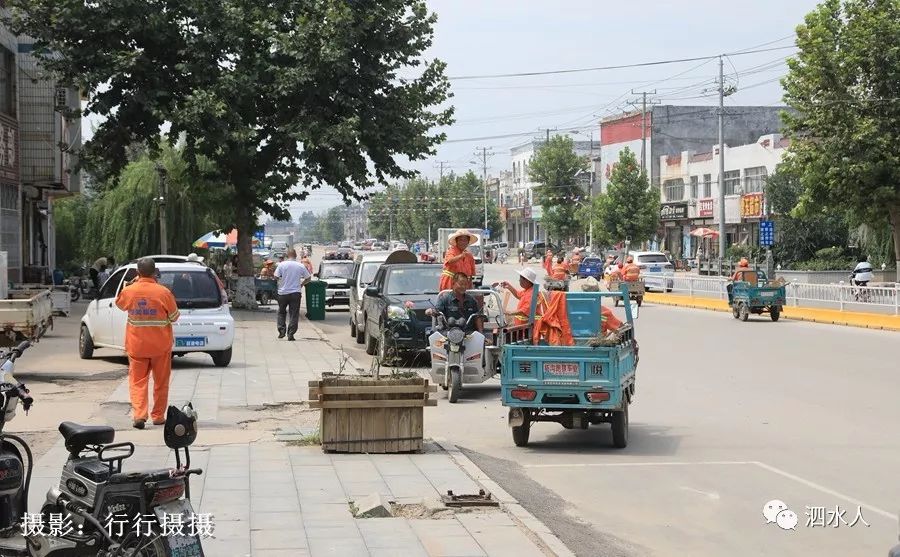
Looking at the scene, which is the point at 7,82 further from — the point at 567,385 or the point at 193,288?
the point at 567,385

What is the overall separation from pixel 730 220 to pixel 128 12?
51.5 m

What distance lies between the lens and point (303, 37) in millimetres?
32969

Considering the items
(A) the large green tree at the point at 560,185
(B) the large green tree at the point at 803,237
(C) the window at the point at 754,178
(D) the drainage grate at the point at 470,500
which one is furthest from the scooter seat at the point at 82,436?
(A) the large green tree at the point at 560,185

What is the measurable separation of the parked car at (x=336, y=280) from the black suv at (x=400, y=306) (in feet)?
48.3

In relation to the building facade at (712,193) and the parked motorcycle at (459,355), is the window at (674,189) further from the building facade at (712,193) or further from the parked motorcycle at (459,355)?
the parked motorcycle at (459,355)

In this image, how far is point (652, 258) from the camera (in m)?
59.1

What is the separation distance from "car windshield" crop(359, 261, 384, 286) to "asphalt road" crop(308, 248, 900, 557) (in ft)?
31.9

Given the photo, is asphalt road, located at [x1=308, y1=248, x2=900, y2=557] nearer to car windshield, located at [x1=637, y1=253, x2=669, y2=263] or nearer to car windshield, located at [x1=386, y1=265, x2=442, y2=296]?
car windshield, located at [x1=386, y1=265, x2=442, y2=296]

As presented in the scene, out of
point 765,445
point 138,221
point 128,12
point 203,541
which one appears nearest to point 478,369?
point 765,445

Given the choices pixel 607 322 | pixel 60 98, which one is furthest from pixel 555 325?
pixel 60 98

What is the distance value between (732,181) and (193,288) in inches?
2426

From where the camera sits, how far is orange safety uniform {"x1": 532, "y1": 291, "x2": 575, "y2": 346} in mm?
12977

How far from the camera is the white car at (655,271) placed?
5034cm

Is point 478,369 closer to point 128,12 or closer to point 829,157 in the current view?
point 128,12
